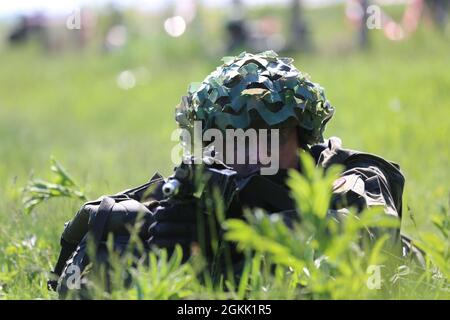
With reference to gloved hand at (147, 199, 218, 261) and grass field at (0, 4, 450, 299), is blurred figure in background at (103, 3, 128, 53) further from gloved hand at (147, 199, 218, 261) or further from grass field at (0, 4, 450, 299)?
gloved hand at (147, 199, 218, 261)

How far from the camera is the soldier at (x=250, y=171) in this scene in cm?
338

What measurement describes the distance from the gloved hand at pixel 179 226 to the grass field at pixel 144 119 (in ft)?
1.65

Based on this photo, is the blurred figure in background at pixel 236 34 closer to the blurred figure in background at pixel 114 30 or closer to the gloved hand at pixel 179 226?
Answer: the blurred figure in background at pixel 114 30

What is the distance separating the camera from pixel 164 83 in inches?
638

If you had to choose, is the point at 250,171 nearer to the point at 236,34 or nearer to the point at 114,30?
the point at 236,34

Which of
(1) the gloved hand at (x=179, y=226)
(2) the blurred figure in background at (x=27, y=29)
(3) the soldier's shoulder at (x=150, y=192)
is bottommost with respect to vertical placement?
(1) the gloved hand at (x=179, y=226)

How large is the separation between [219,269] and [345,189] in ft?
1.87

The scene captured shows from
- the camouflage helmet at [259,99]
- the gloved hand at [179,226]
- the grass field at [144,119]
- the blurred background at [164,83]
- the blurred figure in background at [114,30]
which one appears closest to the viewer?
the gloved hand at [179,226]

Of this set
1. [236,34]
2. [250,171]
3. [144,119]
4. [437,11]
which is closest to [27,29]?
[236,34]

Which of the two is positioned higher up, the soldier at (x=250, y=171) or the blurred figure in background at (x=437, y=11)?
the blurred figure in background at (x=437, y=11)

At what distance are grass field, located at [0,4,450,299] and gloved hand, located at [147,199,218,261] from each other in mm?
504

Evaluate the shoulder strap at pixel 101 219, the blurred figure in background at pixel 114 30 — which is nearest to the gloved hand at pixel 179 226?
the shoulder strap at pixel 101 219

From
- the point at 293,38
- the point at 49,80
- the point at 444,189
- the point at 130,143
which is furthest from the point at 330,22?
the point at 444,189

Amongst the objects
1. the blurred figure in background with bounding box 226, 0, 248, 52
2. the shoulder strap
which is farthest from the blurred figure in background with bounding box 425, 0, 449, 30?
the shoulder strap
